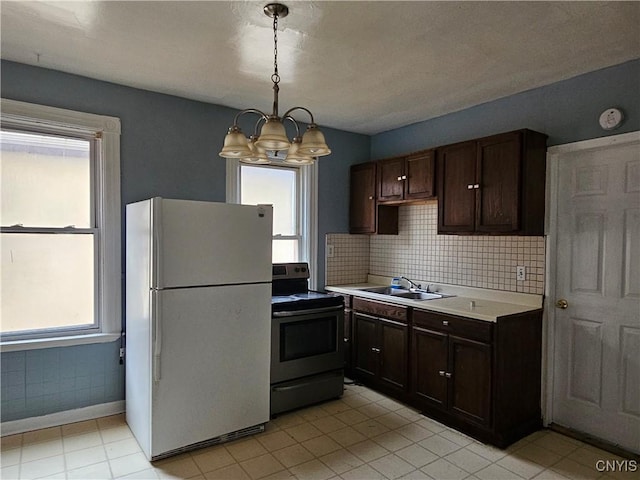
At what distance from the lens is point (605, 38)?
7.52ft

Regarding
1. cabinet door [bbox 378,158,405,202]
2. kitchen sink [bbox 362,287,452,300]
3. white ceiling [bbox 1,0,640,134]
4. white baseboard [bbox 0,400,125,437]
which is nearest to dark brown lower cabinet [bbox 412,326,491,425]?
kitchen sink [bbox 362,287,452,300]

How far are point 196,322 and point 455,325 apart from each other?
1.80 metres

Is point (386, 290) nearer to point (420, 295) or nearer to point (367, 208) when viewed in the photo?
point (420, 295)

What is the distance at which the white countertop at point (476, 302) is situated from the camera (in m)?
2.83

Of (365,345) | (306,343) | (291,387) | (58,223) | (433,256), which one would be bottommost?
(291,387)

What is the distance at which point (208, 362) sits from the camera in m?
2.62

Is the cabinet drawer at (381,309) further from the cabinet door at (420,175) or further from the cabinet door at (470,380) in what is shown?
the cabinet door at (420,175)

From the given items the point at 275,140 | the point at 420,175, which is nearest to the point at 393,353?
the point at 420,175

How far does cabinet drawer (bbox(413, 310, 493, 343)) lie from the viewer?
8.93ft

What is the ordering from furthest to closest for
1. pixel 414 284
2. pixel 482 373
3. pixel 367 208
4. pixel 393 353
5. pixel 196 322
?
1. pixel 367 208
2. pixel 414 284
3. pixel 393 353
4. pixel 482 373
5. pixel 196 322

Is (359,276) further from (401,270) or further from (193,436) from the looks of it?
(193,436)

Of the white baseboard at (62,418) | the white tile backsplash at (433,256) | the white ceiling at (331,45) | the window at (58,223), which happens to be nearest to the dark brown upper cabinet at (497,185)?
the white tile backsplash at (433,256)

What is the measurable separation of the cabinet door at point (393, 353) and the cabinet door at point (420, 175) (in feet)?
3.85

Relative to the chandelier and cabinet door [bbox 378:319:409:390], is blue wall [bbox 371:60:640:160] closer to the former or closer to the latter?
cabinet door [bbox 378:319:409:390]
